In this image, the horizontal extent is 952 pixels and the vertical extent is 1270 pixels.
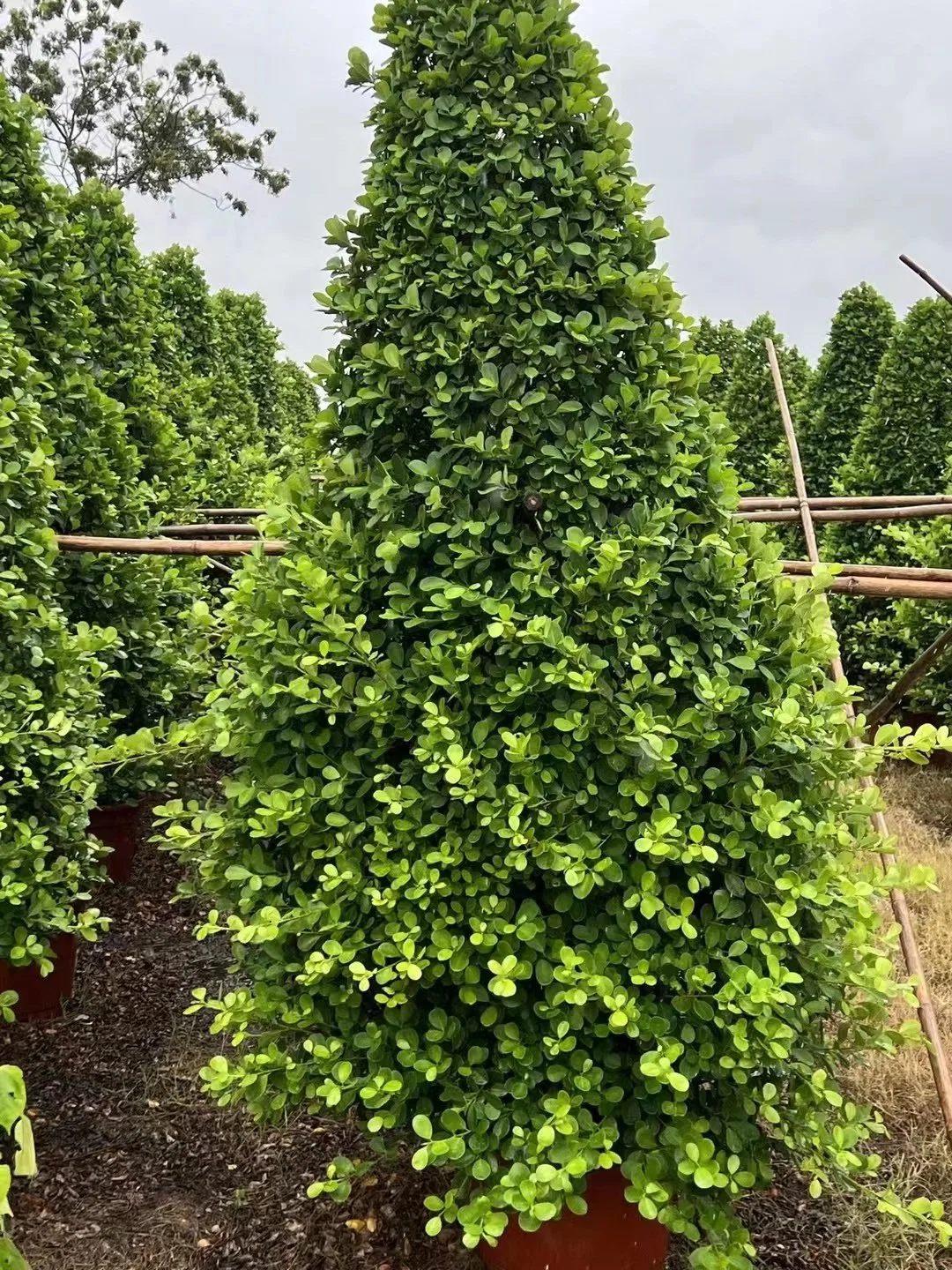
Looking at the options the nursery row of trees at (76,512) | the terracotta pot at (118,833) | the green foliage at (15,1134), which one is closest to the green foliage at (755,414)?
the nursery row of trees at (76,512)

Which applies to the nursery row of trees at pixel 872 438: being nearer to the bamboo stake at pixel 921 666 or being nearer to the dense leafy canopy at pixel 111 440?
the bamboo stake at pixel 921 666

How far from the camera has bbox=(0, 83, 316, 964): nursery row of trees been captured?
3691 mm

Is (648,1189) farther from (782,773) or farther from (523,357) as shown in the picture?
(523,357)

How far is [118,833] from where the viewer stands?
565 centimetres

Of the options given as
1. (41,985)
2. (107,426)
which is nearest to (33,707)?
(41,985)

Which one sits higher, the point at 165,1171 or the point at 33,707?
the point at 33,707

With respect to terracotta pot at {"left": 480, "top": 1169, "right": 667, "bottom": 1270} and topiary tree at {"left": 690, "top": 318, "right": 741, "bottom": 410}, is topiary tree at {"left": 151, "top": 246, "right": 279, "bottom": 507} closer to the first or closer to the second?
terracotta pot at {"left": 480, "top": 1169, "right": 667, "bottom": 1270}

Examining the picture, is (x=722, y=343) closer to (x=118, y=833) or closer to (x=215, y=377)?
(x=215, y=377)

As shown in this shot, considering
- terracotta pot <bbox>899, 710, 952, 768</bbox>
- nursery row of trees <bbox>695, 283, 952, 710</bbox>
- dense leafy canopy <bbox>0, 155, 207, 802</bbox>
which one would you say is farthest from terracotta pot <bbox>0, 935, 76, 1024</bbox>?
terracotta pot <bbox>899, 710, 952, 768</bbox>

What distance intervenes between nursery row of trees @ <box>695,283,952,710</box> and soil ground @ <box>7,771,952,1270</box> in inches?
156

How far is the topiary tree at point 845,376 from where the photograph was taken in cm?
1095

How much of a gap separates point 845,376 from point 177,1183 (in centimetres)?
1072

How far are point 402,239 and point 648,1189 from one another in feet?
8.06

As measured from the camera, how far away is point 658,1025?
7.43 feet
